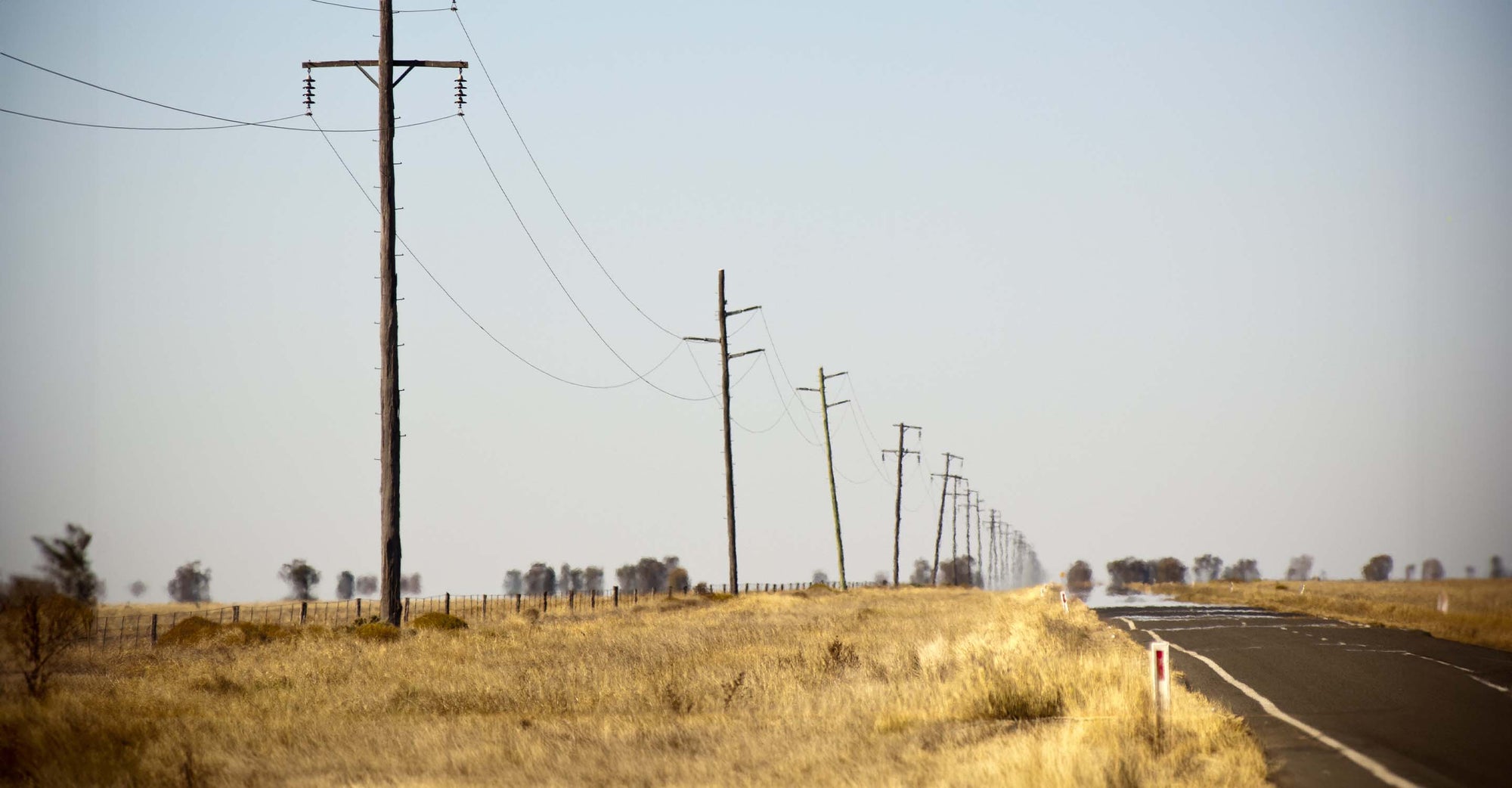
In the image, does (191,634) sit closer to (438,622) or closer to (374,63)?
(438,622)

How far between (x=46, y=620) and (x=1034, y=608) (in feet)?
96.1

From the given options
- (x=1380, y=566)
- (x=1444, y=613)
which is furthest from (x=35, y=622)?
(x=1380, y=566)

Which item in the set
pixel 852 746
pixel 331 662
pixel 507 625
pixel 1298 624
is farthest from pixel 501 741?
pixel 1298 624

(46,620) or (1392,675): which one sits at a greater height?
(46,620)

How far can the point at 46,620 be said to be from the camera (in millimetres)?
16078

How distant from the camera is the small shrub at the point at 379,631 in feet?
79.7

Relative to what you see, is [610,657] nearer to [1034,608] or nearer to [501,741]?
[501,741]

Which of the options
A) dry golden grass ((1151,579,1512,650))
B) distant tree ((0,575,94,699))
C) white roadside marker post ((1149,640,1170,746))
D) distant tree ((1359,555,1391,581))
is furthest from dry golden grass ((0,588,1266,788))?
distant tree ((1359,555,1391,581))

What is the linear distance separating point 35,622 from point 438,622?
14359 mm

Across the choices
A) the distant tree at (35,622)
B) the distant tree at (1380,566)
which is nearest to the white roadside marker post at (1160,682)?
the distant tree at (35,622)

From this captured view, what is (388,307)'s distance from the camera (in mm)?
25188

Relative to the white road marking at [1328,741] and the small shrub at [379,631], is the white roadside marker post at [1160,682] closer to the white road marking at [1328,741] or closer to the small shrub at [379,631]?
the white road marking at [1328,741]

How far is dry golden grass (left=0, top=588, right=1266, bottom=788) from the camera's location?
33.7 ft

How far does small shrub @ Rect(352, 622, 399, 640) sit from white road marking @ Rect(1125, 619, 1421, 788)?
1563 cm
